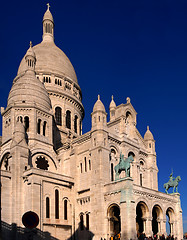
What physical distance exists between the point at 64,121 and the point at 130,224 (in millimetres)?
33200

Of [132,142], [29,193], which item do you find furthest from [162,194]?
[29,193]

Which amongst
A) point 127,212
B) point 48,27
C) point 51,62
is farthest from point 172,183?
point 48,27

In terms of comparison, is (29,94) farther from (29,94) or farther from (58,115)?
(58,115)

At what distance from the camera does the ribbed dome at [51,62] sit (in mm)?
75875

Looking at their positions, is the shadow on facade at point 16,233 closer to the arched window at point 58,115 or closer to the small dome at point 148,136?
the small dome at point 148,136

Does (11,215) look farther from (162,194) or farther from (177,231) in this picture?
(177,231)

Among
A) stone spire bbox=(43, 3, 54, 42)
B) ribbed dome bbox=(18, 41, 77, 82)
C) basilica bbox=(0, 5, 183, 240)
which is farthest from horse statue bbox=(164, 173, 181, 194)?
stone spire bbox=(43, 3, 54, 42)

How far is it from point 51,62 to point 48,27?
59.1 feet

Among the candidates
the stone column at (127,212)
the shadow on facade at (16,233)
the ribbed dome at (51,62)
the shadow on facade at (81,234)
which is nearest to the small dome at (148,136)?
the stone column at (127,212)

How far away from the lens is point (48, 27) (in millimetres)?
90625

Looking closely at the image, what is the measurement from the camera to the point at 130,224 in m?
43.0

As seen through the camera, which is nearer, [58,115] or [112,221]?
[112,221]

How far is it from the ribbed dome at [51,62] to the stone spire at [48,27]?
5877 mm

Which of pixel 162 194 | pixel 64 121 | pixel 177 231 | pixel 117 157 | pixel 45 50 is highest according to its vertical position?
pixel 45 50
